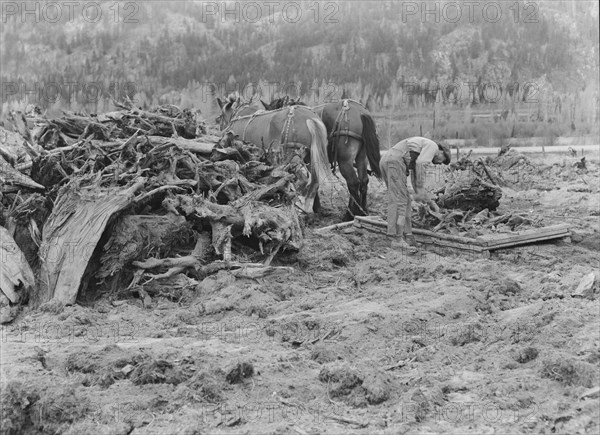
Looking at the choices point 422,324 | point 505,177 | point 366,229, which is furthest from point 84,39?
point 422,324

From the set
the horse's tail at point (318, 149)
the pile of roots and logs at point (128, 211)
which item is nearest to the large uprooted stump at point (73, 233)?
the pile of roots and logs at point (128, 211)

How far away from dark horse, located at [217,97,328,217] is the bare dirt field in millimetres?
2783

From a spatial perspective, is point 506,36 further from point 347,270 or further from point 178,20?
point 347,270

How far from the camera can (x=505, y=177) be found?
14.2 meters

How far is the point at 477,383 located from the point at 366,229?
4.92 meters

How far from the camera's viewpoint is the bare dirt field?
151 inches

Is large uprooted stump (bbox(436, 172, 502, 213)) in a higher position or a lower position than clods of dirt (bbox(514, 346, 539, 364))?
lower

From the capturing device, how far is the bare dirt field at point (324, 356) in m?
3.84

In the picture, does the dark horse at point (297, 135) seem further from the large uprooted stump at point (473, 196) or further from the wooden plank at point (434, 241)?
the large uprooted stump at point (473, 196)

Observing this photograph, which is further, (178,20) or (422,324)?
(178,20)

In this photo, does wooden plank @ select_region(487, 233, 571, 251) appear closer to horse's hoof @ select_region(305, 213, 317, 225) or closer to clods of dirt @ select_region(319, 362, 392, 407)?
horse's hoof @ select_region(305, 213, 317, 225)

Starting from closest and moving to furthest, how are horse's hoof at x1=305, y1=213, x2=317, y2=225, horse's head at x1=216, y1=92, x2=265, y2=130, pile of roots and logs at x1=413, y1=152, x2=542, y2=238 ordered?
pile of roots and logs at x1=413, y1=152, x2=542, y2=238 → horse's hoof at x1=305, y1=213, x2=317, y2=225 → horse's head at x1=216, y1=92, x2=265, y2=130

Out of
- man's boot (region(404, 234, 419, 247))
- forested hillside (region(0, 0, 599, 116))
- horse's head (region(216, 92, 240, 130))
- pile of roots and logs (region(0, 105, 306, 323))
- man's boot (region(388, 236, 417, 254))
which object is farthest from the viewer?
forested hillside (region(0, 0, 599, 116))

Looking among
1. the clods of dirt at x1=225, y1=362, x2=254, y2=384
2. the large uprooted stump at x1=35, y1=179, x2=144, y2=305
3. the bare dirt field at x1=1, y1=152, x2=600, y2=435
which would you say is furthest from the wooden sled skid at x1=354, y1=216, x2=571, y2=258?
the clods of dirt at x1=225, y1=362, x2=254, y2=384
